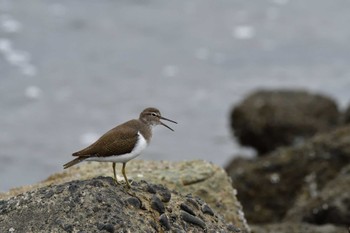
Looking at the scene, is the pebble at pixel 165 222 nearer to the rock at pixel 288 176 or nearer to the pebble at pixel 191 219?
the pebble at pixel 191 219

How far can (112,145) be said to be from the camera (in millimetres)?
9000

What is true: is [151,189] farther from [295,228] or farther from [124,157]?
[295,228]

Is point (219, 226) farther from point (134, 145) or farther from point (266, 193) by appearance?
point (266, 193)

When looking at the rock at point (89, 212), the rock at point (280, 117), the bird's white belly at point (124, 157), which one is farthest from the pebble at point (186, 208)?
the rock at point (280, 117)

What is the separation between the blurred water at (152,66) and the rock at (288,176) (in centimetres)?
856

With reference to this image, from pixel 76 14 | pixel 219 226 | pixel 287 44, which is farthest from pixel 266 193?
pixel 76 14

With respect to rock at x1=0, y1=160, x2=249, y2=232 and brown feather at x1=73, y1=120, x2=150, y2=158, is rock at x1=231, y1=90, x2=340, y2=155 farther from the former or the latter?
brown feather at x1=73, y1=120, x2=150, y2=158

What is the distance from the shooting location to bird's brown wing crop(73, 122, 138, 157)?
8.98 m

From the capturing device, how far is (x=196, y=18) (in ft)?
112

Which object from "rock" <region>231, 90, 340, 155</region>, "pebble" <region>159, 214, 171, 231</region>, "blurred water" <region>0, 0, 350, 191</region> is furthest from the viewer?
"blurred water" <region>0, 0, 350, 191</region>

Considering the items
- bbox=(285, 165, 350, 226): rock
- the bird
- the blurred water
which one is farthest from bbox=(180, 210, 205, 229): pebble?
the blurred water

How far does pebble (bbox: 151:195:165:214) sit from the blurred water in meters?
15.9

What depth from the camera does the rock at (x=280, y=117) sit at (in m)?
25.1

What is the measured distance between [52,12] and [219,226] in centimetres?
2734
